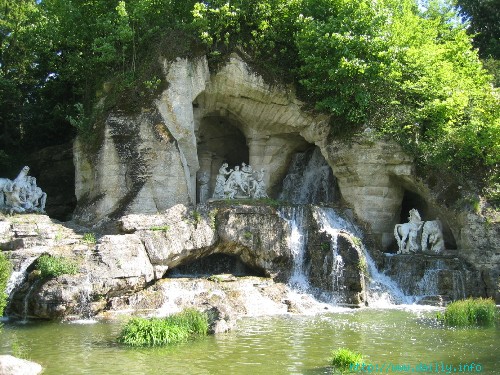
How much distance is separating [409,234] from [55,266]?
12.3 m

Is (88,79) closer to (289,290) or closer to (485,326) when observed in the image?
(289,290)

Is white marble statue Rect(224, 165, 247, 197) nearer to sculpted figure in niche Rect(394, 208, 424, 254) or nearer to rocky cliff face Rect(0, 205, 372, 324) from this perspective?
rocky cliff face Rect(0, 205, 372, 324)

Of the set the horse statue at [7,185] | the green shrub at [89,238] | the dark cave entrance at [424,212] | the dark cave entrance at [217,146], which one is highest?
the dark cave entrance at [217,146]

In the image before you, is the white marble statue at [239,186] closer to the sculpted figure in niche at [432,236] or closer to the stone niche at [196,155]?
the stone niche at [196,155]

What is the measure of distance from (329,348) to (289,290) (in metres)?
7.11

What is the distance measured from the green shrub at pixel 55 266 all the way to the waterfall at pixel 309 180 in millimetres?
11978

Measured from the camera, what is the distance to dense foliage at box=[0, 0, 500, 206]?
2059 cm

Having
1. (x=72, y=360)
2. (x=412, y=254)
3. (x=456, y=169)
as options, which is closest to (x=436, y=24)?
(x=456, y=169)

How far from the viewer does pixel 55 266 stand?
14.9 meters

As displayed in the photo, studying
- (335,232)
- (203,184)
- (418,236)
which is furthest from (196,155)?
(418,236)

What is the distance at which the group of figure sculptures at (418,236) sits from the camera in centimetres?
2056

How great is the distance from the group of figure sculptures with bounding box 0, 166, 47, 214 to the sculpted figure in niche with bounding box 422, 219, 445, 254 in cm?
1359

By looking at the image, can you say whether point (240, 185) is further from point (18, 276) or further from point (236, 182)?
point (18, 276)

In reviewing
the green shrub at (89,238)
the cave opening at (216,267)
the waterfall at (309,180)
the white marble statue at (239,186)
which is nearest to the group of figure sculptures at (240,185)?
the white marble statue at (239,186)
